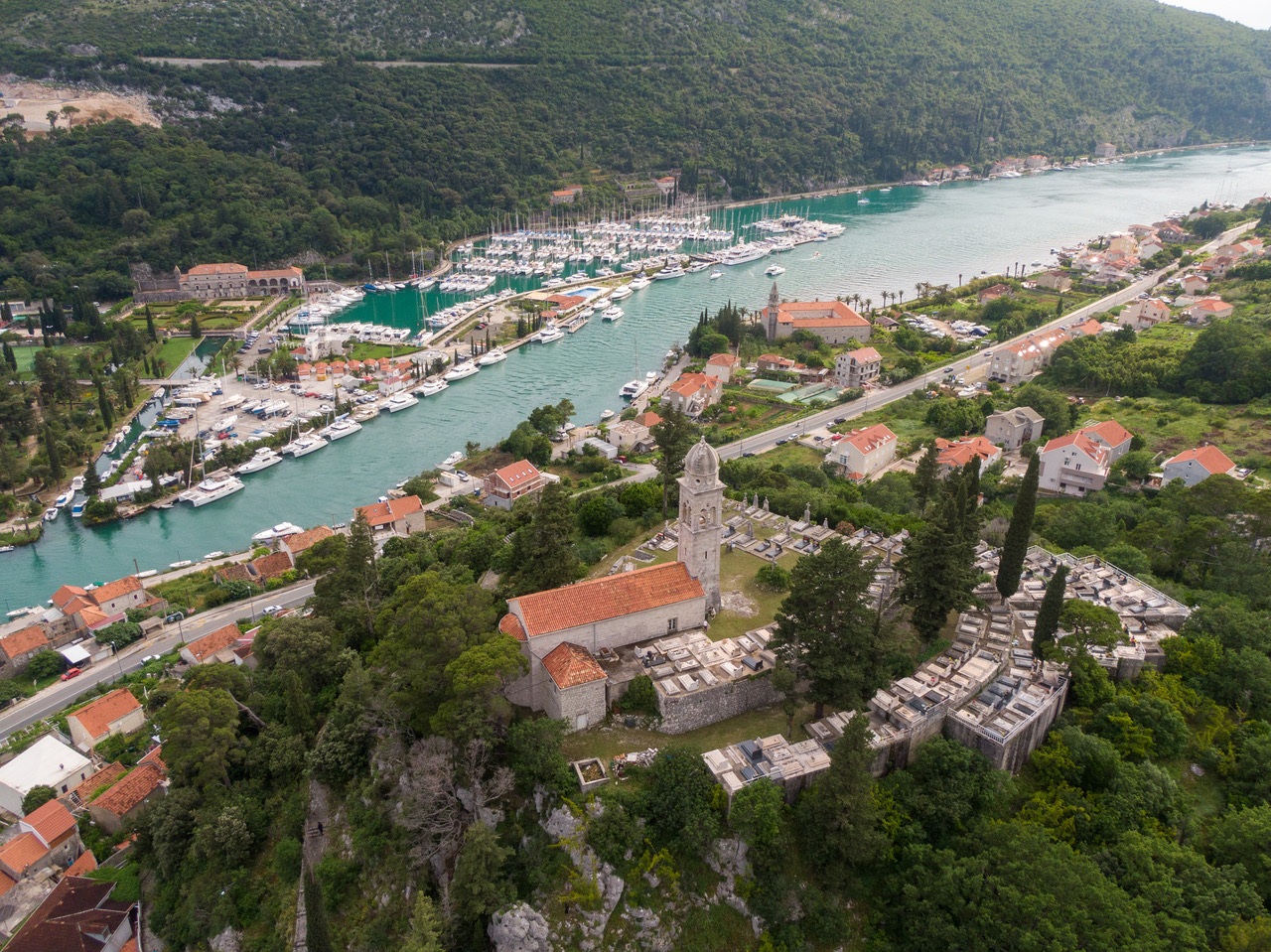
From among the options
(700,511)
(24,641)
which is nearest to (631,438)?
Result: (700,511)

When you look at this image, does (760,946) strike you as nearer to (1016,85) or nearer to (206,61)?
(206,61)

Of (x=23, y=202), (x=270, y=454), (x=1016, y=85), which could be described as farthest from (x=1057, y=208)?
(x=23, y=202)

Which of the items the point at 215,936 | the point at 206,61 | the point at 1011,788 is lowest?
the point at 215,936

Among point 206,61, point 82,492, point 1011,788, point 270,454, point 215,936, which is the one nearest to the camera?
point 1011,788

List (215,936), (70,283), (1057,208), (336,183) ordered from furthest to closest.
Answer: (1057,208) < (336,183) < (70,283) < (215,936)

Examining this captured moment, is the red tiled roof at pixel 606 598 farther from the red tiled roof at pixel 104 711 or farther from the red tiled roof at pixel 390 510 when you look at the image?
the red tiled roof at pixel 390 510
